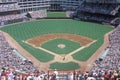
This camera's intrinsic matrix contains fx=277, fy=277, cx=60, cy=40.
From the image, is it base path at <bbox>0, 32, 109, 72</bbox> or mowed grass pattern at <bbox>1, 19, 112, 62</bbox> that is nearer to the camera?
base path at <bbox>0, 32, 109, 72</bbox>

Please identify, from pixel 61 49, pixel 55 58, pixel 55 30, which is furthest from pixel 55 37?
pixel 55 58

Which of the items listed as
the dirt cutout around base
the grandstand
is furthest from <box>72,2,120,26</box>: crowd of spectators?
the dirt cutout around base

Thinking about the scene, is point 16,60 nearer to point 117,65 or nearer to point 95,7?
point 117,65

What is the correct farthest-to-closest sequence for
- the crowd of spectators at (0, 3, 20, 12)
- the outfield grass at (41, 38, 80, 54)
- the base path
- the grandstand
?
1. the crowd of spectators at (0, 3, 20, 12)
2. the outfield grass at (41, 38, 80, 54)
3. the base path
4. the grandstand

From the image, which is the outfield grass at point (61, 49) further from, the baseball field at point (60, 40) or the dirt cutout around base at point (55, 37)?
the dirt cutout around base at point (55, 37)

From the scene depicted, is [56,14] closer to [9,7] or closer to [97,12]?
[97,12]

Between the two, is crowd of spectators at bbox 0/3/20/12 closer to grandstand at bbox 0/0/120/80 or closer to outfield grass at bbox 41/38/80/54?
grandstand at bbox 0/0/120/80

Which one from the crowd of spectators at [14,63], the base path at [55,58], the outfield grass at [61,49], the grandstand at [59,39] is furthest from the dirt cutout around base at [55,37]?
the crowd of spectators at [14,63]

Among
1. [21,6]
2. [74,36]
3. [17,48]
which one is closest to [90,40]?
[74,36]
